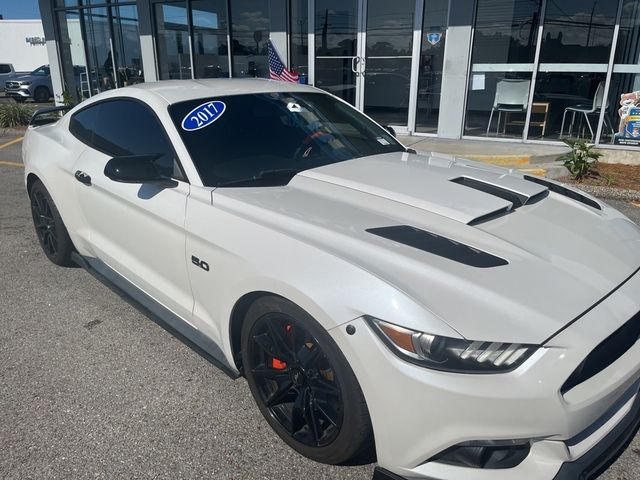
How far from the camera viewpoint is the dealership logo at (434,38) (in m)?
9.66

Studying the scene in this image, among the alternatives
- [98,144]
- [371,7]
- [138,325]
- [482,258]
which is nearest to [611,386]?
[482,258]

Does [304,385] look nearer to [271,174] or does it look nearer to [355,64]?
[271,174]

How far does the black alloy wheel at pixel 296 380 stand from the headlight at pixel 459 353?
0.36 m

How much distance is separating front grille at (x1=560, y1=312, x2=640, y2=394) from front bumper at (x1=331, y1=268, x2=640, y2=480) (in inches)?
1.0

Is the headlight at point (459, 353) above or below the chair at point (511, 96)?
below

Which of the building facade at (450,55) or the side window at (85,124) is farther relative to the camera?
the building facade at (450,55)

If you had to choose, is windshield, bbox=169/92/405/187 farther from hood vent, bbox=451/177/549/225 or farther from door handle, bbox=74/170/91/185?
door handle, bbox=74/170/91/185

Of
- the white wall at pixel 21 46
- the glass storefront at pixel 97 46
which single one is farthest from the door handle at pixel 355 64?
the white wall at pixel 21 46

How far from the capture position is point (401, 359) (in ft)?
5.87

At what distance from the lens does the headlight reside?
5.68ft

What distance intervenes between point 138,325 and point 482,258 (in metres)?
2.47

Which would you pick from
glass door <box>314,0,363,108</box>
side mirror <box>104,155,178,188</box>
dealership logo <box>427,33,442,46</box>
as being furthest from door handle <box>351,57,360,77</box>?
side mirror <box>104,155,178,188</box>

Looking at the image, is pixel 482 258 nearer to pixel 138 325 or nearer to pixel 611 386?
pixel 611 386

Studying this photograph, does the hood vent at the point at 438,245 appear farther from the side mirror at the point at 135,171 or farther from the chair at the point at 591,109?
the chair at the point at 591,109
